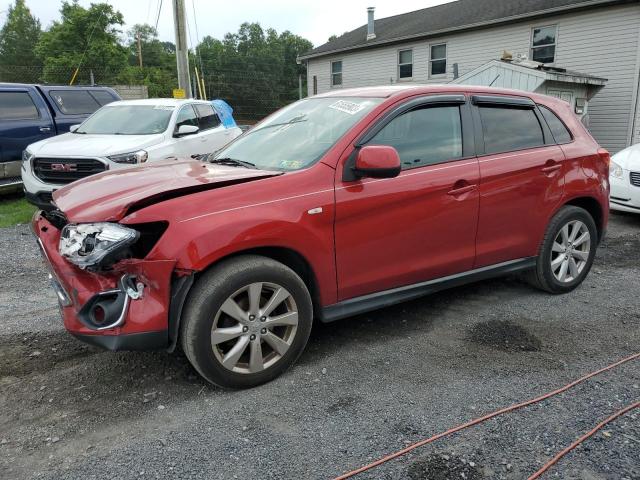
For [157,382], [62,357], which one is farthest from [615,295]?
[62,357]

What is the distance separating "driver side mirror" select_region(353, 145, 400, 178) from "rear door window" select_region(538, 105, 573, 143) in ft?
6.50

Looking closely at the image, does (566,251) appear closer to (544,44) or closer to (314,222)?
(314,222)

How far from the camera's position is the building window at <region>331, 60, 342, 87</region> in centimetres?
2480

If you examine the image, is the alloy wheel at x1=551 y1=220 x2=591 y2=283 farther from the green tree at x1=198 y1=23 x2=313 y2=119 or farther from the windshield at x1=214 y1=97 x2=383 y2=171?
the green tree at x1=198 y1=23 x2=313 y2=119

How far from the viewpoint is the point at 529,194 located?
415cm

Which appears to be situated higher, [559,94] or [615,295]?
[559,94]

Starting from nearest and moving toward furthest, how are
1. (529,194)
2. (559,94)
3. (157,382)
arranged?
(157,382) → (529,194) → (559,94)

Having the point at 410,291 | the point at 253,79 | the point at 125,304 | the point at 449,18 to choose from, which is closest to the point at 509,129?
the point at 410,291

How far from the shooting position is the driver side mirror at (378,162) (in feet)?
10.3

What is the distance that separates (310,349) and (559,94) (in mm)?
11822

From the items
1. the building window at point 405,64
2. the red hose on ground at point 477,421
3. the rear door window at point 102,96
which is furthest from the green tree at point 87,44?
the red hose on ground at point 477,421

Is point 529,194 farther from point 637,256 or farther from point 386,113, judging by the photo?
point 637,256

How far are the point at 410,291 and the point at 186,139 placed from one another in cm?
571

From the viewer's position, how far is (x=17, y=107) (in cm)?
938
